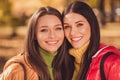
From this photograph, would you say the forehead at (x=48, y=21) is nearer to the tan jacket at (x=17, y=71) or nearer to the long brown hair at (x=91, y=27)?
the long brown hair at (x=91, y=27)

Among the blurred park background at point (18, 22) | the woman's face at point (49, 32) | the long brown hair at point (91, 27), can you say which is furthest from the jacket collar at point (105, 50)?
the blurred park background at point (18, 22)

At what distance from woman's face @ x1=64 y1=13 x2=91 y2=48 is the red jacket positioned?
39cm

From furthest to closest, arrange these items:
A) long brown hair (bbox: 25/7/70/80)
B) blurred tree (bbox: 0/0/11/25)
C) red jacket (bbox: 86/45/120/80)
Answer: blurred tree (bbox: 0/0/11/25) < long brown hair (bbox: 25/7/70/80) < red jacket (bbox: 86/45/120/80)

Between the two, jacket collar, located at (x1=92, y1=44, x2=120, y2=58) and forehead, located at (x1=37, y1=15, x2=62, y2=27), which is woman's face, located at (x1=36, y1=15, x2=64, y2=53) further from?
jacket collar, located at (x1=92, y1=44, x2=120, y2=58)

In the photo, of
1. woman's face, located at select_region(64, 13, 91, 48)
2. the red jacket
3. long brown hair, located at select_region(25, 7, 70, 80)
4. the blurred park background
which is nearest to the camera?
the red jacket

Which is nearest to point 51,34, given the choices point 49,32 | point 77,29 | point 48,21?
point 49,32

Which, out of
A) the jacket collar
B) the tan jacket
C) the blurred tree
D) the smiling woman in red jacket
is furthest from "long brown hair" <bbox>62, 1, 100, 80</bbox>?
the blurred tree

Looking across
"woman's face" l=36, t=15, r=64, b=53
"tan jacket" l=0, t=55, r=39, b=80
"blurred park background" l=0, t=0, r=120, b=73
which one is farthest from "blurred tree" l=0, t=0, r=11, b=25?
"tan jacket" l=0, t=55, r=39, b=80

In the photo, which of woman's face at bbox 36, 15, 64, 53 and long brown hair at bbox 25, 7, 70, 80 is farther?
woman's face at bbox 36, 15, 64, 53

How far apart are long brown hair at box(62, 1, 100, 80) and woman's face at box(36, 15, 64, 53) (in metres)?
0.14

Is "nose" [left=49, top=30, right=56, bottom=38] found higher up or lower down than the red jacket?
higher up

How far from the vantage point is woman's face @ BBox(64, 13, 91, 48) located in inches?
161

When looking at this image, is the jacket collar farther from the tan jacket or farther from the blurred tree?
the blurred tree

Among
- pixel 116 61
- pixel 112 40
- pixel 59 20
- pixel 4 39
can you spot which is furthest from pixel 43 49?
pixel 4 39
